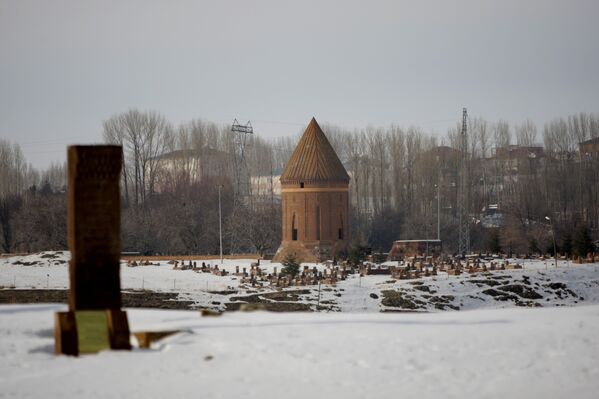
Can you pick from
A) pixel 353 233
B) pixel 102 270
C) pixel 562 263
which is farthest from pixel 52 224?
pixel 102 270

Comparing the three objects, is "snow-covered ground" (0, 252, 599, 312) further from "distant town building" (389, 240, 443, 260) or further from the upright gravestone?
the upright gravestone

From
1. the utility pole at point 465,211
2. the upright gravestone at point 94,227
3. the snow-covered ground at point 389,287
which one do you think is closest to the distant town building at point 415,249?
the utility pole at point 465,211

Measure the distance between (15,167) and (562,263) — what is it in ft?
146

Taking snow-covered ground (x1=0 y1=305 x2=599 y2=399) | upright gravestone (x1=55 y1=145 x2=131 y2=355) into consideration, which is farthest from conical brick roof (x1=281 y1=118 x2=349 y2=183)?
upright gravestone (x1=55 y1=145 x2=131 y2=355)

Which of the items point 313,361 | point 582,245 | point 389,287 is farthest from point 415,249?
point 313,361

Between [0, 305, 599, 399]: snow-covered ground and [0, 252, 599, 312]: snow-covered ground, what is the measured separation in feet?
55.6

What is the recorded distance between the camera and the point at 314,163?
46.8 m

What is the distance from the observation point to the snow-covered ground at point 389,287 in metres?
29.6

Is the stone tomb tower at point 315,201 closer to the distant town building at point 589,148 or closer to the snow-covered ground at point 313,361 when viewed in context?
the distant town building at point 589,148

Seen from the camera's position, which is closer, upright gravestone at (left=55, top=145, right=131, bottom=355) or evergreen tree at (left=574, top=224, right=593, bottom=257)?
upright gravestone at (left=55, top=145, right=131, bottom=355)

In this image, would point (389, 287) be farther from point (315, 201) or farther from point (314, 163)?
point (314, 163)

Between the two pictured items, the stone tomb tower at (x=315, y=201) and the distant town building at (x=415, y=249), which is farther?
the stone tomb tower at (x=315, y=201)

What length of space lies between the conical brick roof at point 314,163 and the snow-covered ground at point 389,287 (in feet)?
36.0

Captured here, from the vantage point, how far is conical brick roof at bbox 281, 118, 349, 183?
46656 mm
